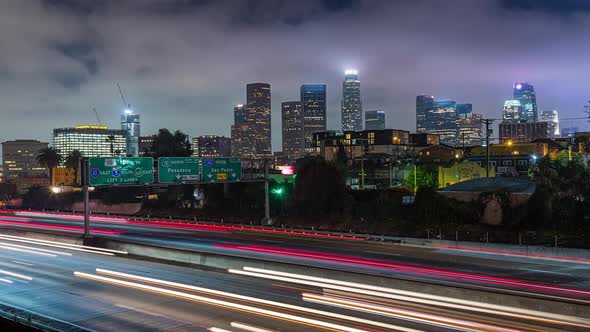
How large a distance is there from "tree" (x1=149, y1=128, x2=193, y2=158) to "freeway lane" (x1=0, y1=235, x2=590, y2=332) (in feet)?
220

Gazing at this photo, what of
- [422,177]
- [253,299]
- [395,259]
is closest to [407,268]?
[395,259]

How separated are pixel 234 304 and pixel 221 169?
35.9m

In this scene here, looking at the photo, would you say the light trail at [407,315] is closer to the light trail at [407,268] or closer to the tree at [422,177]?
the light trail at [407,268]

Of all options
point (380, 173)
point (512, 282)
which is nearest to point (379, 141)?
point (380, 173)

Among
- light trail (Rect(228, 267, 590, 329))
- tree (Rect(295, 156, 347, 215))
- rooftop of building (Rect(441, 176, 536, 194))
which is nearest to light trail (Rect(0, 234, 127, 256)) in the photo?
light trail (Rect(228, 267, 590, 329))

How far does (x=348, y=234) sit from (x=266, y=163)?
13359mm

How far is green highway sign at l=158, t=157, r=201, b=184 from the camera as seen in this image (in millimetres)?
48812

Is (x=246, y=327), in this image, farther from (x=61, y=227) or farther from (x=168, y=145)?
(x=168, y=145)

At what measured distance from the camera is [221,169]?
5416 centimetres

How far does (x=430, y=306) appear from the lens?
57.7ft

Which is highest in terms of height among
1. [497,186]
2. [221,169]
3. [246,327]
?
[221,169]

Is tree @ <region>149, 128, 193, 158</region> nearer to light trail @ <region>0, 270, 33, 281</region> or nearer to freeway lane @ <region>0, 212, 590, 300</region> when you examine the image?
freeway lane @ <region>0, 212, 590, 300</region>

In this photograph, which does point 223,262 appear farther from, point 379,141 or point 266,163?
point 379,141

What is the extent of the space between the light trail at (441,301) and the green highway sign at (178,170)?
2782cm
